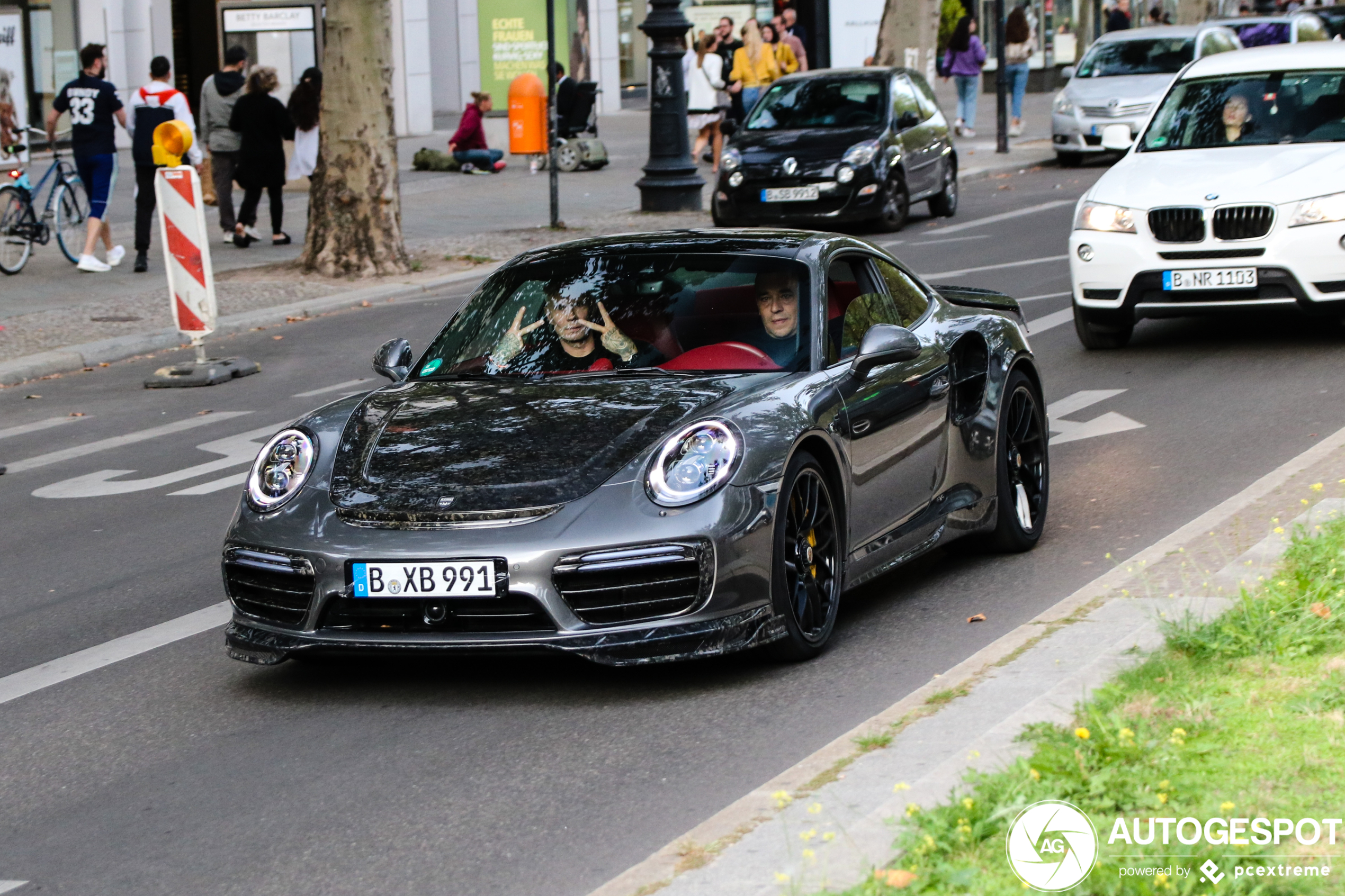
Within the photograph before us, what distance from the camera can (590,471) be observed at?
226 inches

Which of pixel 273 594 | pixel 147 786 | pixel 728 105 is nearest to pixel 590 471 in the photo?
pixel 273 594

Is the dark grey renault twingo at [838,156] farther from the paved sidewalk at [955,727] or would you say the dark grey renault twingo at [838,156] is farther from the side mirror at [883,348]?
the side mirror at [883,348]

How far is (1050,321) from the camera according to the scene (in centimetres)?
1406

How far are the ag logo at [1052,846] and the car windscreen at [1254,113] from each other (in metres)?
9.26

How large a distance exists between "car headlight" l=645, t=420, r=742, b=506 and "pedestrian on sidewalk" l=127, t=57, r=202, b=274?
13.4 metres

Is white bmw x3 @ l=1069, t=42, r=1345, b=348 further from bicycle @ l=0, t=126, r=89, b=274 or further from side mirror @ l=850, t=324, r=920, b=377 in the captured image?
bicycle @ l=0, t=126, r=89, b=274

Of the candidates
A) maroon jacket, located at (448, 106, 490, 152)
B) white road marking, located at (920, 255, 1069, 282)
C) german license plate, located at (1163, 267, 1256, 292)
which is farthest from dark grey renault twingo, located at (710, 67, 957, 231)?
german license plate, located at (1163, 267, 1256, 292)

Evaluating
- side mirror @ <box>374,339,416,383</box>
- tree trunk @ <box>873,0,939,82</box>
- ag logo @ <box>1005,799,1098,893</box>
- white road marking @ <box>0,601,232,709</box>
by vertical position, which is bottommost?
white road marking @ <box>0,601,232,709</box>

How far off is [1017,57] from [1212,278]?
72.8 ft

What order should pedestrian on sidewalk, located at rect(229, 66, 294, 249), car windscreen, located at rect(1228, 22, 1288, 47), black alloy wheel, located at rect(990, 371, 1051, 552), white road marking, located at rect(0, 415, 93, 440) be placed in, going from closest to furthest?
black alloy wheel, located at rect(990, 371, 1051, 552), white road marking, located at rect(0, 415, 93, 440), pedestrian on sidewalk, located at rect(229, 66, 294, 249), car windscreen, located at rect(1228, 22, 1288, 47)

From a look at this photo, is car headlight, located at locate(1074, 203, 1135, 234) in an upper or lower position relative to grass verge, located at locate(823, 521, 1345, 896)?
upper

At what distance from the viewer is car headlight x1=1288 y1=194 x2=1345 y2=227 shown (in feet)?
37.9

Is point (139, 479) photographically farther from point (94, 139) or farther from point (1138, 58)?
point (1138, 58)

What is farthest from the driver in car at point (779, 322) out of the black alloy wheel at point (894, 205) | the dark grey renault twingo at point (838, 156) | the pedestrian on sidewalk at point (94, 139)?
the black alloy wheel at point (894, 205)
